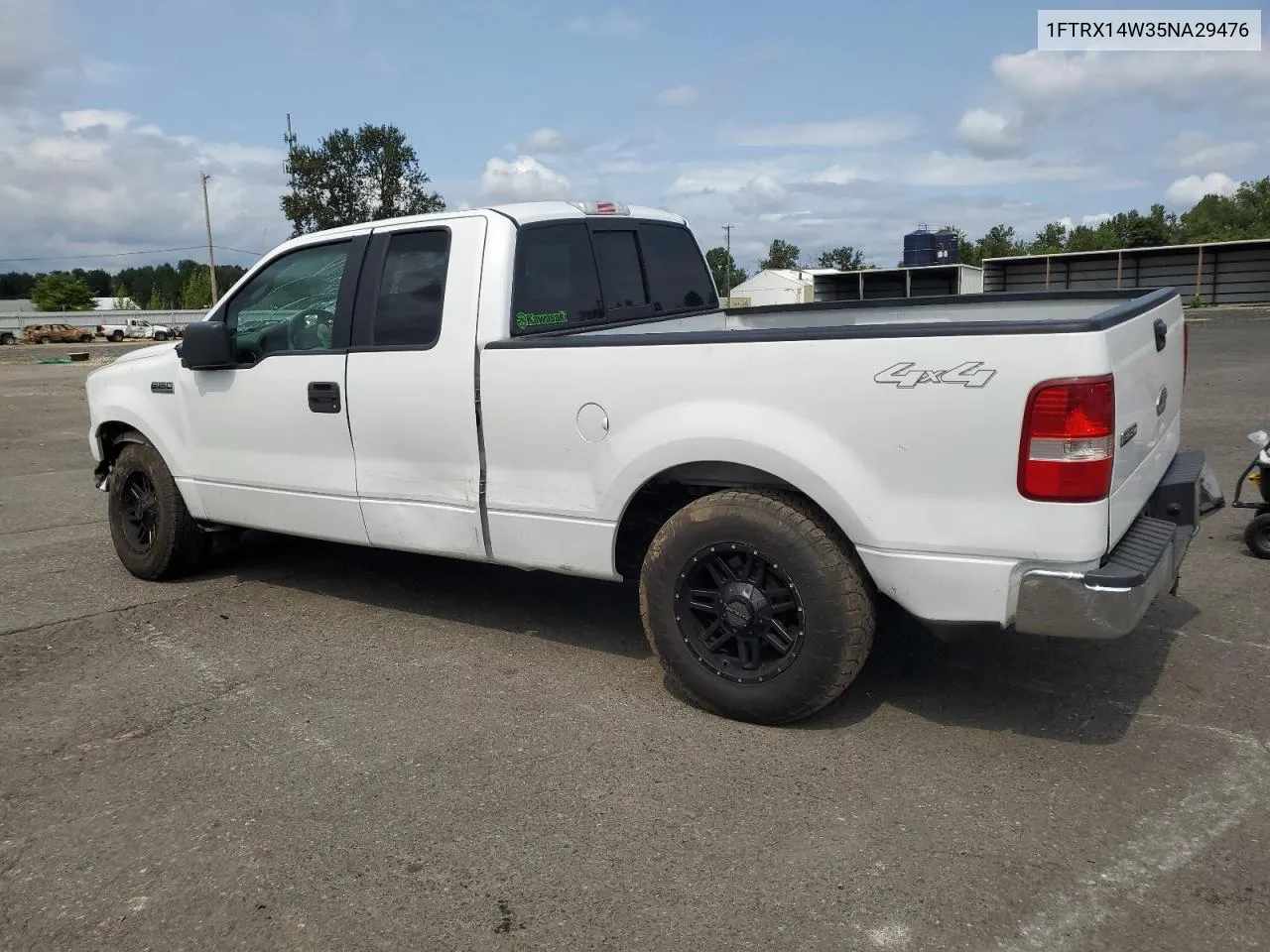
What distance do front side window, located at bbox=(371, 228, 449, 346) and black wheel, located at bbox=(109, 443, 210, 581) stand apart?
187 cm

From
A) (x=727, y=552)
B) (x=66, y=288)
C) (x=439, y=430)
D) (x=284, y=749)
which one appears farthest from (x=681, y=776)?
(x=66, y=288)

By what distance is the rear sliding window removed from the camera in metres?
4.58

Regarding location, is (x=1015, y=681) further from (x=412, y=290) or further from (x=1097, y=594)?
(x=412, y=290)

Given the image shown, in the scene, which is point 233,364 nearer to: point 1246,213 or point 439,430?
point 439,430

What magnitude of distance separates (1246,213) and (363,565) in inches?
3970

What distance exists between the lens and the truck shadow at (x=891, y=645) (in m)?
3.91

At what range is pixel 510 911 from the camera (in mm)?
2742

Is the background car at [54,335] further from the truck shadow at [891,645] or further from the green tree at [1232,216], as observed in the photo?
the green tree at [1232,216]

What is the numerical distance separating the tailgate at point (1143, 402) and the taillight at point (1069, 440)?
0.33 feet

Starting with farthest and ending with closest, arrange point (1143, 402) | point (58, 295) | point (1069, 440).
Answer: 1. point (58, 295)
2. point (1143, 402)
3. point (1069, 440)

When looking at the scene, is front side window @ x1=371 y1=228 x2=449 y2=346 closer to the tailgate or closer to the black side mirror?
the black side mirror

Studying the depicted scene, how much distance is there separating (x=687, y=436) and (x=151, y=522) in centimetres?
371

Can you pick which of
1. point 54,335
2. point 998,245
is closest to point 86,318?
point 54,335

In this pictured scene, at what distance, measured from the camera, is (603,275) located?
5.07 metres
